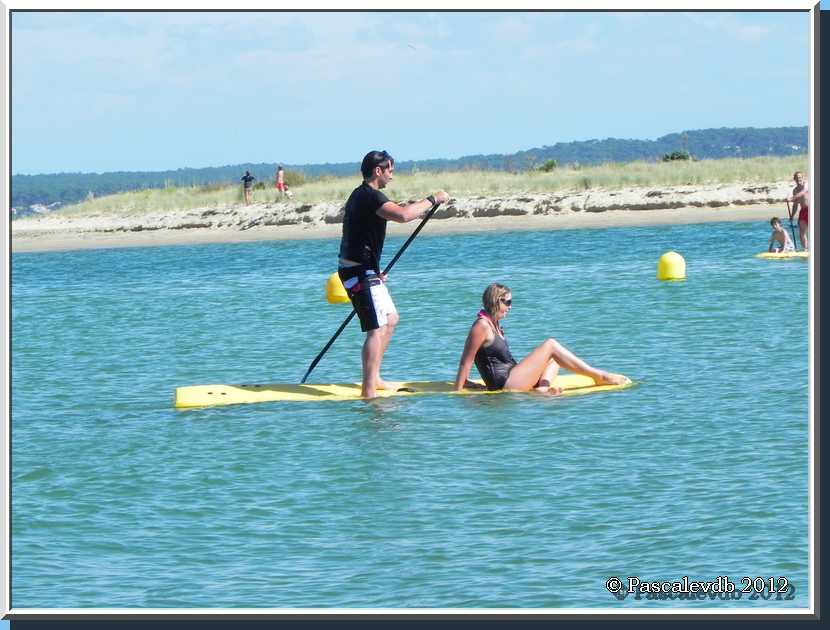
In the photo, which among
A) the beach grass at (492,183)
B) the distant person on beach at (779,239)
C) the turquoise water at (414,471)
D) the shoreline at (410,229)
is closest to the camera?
the turquoise water at (414,471)

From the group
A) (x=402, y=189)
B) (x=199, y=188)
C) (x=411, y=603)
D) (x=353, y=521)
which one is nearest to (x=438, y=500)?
(x=353, y=521)

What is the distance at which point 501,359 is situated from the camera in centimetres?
1255

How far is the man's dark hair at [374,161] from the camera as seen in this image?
11953mm

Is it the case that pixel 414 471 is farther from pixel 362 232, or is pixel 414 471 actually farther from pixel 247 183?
pixel 247 183

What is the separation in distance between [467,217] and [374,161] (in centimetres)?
2906

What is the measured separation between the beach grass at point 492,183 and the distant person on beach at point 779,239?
1331 cm

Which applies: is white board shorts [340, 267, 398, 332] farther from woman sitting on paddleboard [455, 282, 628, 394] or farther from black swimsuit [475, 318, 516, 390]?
black swimsuit [475, 318, 516, 390]

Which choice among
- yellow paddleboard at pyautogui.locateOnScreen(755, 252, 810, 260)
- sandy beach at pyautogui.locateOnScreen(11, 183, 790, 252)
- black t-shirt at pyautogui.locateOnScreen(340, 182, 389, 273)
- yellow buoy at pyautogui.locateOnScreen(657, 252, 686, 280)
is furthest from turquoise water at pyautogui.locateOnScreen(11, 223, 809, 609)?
sandy beach at pyautogui.locateOnScreen(11, 183, 790, 252)

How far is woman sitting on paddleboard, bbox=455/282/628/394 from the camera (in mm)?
12203

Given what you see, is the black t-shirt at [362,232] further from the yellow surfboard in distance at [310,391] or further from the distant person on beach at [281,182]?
the distant person on beach at [281,182]

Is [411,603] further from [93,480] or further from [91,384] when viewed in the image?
[91,384]

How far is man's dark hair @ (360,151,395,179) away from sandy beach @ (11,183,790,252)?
26110 millimetres

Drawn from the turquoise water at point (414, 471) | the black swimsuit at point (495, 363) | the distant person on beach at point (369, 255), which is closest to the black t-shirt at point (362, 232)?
the distant person on beach at point (369, 255)

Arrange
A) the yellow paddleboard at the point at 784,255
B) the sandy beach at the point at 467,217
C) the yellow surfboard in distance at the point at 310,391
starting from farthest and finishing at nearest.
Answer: the sandy beach at the point at 467,217
the yellow paddleboard at the point at 784,255
the yellow surfboard in distance at the point at 310,391
